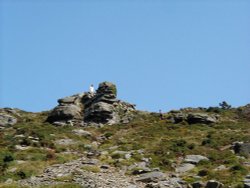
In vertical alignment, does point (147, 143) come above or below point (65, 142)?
above

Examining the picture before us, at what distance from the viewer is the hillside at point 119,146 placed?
3638cm

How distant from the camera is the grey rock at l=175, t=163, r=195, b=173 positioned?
131ft

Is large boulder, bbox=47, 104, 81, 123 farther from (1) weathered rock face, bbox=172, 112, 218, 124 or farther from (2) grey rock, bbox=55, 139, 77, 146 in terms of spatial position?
(1) weathered rock face, bbox=172, 112, 218, 124

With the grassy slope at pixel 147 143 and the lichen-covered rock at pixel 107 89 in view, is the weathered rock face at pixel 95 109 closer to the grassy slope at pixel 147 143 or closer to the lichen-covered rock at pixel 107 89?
the lichen-covered rock at pixel 107 89

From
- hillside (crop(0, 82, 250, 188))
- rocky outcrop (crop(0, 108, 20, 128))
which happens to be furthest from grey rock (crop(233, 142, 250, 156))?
rocky outcrop (crop(0, 108, 20, 128))

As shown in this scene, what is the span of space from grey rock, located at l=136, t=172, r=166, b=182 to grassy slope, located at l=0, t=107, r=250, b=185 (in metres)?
1.83

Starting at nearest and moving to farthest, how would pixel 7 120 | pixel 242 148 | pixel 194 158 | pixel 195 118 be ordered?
1. pixel 194 158
2. pixel 242 148
3. pixel 7 120
4. pixel 195 118

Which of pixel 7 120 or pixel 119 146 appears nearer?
pixel 119 146

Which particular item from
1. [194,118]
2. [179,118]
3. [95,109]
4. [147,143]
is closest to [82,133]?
[147,143]

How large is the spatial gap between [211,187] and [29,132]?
2562 centimetres

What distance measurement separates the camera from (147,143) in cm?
5153

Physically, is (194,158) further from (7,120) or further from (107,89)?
(7,120)

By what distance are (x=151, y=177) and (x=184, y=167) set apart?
551 centimetres

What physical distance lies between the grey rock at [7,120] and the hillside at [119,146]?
13 centimetres
